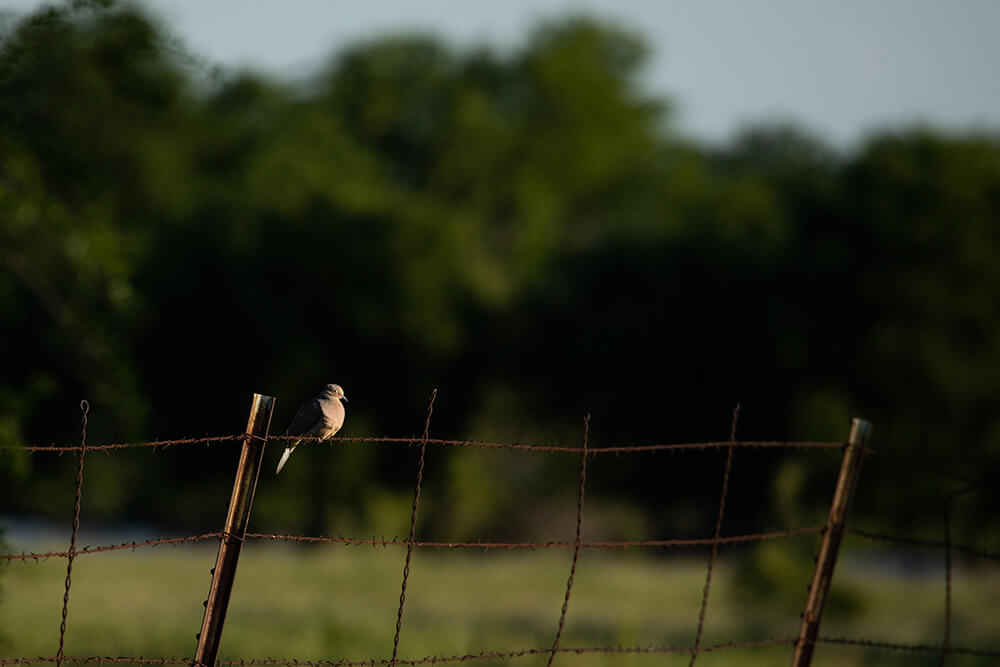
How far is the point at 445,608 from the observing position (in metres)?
19.5

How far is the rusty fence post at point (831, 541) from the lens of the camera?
559 cm

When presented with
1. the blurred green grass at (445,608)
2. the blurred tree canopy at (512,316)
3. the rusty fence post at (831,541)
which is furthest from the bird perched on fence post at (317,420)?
the blurred tree canopy at (512,316)

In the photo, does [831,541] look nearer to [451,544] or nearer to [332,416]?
[451,544]

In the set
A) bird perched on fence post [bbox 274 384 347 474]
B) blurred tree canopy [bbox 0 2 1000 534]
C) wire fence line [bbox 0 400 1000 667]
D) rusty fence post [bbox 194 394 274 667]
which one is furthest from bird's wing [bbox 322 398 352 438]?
blurred tree canopy [bbox 0 2 1000 534]

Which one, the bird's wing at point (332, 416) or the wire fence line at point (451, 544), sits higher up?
the bird's wing at point (332, 416)

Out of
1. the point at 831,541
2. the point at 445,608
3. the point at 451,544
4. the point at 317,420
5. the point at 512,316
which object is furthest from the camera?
the point at 512,316

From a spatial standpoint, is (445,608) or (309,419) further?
(445,608)

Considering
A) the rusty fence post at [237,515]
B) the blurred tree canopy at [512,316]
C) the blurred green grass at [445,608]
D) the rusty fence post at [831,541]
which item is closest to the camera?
the rusty fence post at [237,515]

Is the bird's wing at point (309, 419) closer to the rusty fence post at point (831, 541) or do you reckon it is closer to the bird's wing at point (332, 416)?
the bird's wing at point (332, 416)

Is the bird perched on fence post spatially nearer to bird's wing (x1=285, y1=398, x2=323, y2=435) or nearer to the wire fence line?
bird's wing (x1=285, y1=398, x2=323, y2=435)

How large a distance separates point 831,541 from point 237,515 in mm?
2691

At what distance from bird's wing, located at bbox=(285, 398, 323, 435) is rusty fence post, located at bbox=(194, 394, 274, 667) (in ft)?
2.16

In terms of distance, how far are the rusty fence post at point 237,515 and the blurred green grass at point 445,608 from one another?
516 centimetres

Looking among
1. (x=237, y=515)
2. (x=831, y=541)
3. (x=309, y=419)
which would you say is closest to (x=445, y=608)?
(x=831, y=541)
